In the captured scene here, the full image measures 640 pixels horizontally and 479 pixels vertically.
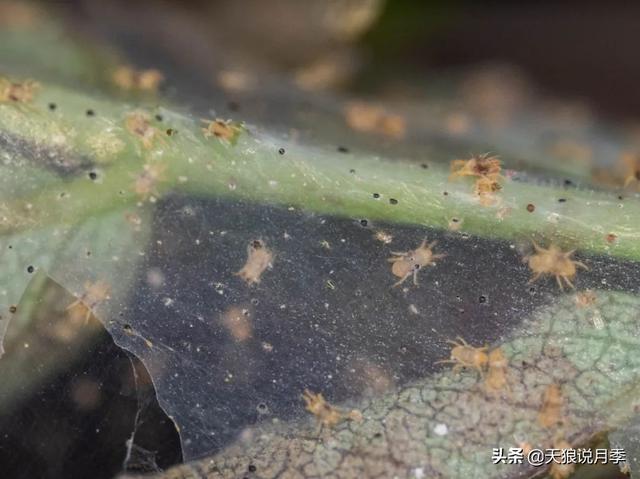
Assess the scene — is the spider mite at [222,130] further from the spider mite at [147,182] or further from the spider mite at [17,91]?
the spider mite at [17,91]

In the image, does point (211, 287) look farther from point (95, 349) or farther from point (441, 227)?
point (441, 227)

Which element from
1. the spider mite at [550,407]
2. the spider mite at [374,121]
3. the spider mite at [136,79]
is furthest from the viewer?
the spider mite at [374,121]

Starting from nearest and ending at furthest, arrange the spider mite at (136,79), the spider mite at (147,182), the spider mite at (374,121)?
the spider mite at (147,182)
the spider mite at (136,79)
the spider mite at (374,121)

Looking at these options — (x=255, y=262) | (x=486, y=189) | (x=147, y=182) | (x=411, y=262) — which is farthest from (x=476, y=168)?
(x=147, y=182)

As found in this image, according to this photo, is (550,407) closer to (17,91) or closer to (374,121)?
(374,121)

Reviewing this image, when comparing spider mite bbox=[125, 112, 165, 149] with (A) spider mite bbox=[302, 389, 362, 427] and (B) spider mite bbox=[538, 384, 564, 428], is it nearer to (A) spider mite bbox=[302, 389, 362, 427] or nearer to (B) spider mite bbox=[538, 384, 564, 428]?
(A) spider mite bbox=[302, 389, 362, 427]

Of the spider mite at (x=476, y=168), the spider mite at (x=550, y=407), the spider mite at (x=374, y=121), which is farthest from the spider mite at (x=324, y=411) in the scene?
the spider mite at (x=374, y=121)

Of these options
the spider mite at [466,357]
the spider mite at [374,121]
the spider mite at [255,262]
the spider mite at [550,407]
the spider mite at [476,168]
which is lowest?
the spider mite at [550,407]
